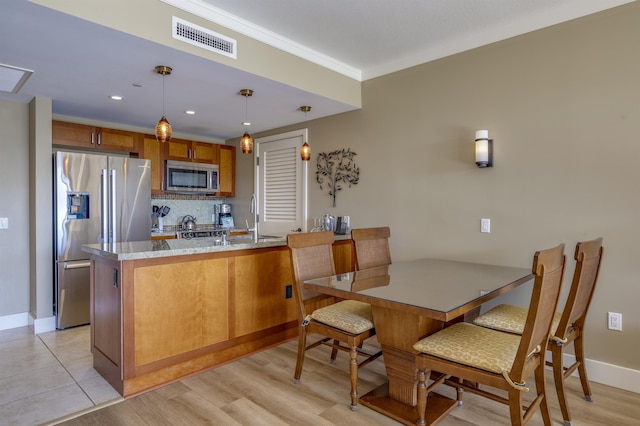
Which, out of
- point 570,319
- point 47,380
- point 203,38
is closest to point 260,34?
point 203,38

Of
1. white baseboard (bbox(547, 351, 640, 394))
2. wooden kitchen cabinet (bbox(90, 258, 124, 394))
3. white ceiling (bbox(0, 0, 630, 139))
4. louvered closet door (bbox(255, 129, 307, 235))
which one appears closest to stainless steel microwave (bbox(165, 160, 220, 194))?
louvered closet door (bbox(255, 129, 307, 235))

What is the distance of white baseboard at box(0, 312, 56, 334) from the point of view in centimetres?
374

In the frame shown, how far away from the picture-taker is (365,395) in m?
2.40

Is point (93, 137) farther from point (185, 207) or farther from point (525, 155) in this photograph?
point (525, 155)

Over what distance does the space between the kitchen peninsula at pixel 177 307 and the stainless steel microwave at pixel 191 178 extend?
2.15 m

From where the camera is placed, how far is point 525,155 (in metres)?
2.96

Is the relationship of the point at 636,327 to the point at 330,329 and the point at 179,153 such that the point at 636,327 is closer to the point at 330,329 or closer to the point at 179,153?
the point at 330,329

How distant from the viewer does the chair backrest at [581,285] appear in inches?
77.3

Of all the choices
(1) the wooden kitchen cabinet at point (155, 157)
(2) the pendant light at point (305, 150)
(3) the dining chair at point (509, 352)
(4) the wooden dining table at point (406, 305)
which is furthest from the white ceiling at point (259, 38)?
(3) the dining chair at point (509, 352)

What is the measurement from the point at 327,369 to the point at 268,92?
96.2 inches

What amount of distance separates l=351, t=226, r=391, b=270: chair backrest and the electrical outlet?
1.60 meters

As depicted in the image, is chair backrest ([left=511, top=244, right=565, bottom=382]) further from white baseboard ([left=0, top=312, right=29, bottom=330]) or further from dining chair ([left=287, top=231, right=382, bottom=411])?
white baseboard ([left=0, top=312, right=29, bottom=330])

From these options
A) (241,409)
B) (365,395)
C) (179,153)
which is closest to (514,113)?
(365,395)

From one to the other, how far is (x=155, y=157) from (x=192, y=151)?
55 cm
